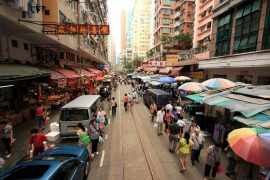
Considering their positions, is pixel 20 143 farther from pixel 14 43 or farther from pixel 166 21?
pixel 166 21

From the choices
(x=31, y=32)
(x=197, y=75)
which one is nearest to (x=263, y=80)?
(x=197, y=75)

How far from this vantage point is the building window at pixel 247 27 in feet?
47.9

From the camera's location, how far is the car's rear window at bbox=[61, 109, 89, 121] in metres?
9.55

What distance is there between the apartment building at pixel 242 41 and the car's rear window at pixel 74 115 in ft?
42.3

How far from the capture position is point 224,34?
18672 mm

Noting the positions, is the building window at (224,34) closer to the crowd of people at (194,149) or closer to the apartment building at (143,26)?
the crowd of people at (194,149)

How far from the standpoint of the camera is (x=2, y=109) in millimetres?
12961

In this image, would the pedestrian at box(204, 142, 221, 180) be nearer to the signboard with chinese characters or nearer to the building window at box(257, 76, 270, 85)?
the building window at box(257, 76, 270, 85)

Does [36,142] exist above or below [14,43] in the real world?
below

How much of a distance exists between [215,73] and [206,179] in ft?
54.7

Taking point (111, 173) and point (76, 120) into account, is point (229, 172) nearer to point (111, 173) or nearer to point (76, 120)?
point (111, 173)

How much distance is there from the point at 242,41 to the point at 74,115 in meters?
15.8

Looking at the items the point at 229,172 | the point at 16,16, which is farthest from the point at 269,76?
the point at 16,16


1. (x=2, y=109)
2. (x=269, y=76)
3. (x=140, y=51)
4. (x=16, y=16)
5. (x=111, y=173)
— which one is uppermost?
(x=140, y=51)
